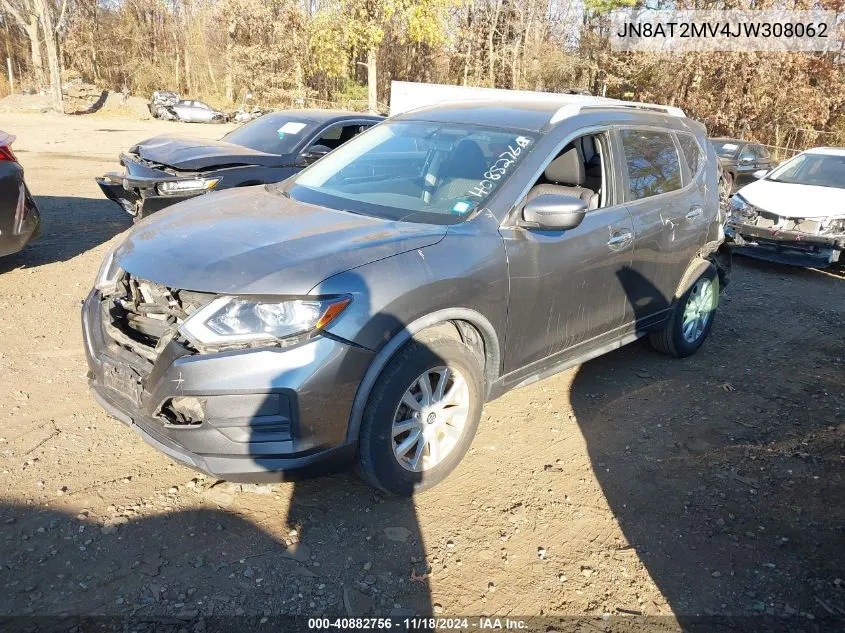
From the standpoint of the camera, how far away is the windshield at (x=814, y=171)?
9156mm

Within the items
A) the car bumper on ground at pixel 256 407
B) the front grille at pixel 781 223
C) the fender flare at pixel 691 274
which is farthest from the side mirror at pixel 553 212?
the front grille at pixel 781 223

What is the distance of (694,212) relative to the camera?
15.6 ft

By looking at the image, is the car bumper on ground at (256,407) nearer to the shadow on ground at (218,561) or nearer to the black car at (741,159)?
the shadow on ground at (218,561)

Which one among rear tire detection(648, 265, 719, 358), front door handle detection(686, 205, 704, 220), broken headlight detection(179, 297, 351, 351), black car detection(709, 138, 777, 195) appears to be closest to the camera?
broken headlight detection(179, 297, 351, 351)

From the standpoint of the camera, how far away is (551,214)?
3287 mm

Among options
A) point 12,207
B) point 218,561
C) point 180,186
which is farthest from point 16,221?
point 218,561

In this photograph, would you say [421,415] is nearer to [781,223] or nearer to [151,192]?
[151,192]

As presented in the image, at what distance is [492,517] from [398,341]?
3.41 feet

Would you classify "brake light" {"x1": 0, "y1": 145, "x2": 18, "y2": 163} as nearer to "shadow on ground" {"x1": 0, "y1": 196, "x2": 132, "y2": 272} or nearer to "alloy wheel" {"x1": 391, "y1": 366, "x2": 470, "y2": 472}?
"shadow on ground" {"x1": 0, "y1": 196, "x2": 132, "y2": 272}

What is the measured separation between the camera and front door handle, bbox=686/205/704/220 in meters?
4.68

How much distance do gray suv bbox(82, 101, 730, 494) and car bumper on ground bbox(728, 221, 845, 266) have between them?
4679 mm

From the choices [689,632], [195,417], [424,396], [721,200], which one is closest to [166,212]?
[195,417]

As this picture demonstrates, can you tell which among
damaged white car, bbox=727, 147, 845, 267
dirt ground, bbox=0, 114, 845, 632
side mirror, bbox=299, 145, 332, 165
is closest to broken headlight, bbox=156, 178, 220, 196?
side mirror, bbox=299, 145, 332, 165

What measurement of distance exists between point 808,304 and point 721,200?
8.63 ft
